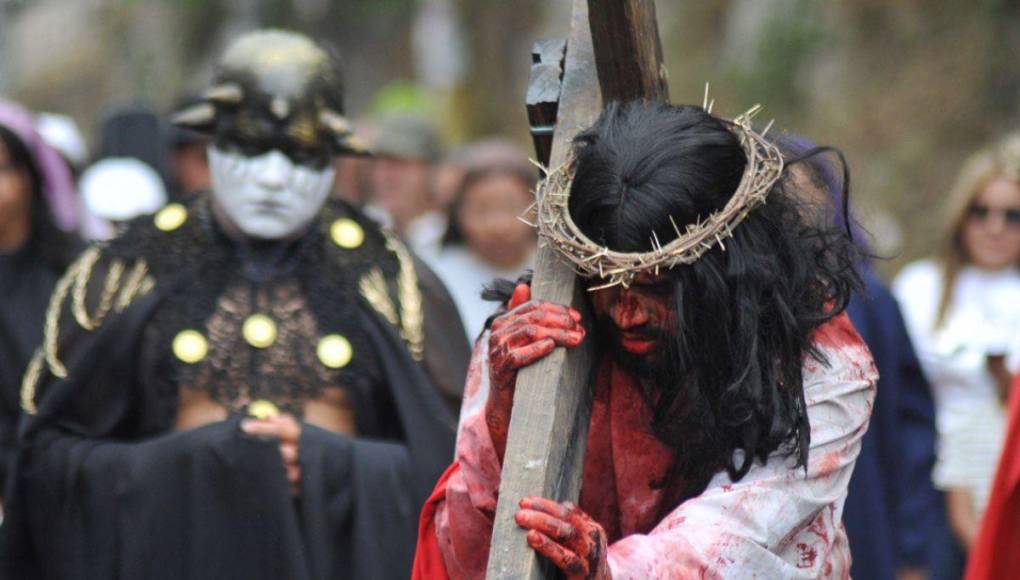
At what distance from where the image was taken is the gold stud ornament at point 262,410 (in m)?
4.52

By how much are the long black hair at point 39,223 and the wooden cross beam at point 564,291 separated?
337 cm

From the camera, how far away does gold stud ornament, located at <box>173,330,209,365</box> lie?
4.55 meters

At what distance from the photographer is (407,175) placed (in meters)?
9.62

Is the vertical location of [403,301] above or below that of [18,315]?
above

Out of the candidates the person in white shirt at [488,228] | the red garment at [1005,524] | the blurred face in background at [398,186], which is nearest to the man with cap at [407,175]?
the blurred face in background at [398,186]

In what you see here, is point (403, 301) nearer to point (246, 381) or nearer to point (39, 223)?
point (246, 381)

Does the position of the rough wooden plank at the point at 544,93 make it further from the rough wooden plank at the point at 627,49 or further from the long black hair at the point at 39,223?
the long black hair at the point at 39,223

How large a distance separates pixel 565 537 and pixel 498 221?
4611mm

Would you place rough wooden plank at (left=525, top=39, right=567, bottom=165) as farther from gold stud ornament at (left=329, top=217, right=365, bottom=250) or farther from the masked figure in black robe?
gold stud ornament at (left=329, top=217, right=365, bottom=250)

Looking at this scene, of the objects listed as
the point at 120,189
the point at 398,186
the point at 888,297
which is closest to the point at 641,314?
the point at 888,297

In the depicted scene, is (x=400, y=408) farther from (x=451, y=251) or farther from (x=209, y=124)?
(x=451, y=251)

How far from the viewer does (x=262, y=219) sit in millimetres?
4688

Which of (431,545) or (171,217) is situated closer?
(431,545)

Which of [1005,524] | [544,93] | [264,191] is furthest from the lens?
[264,191]
